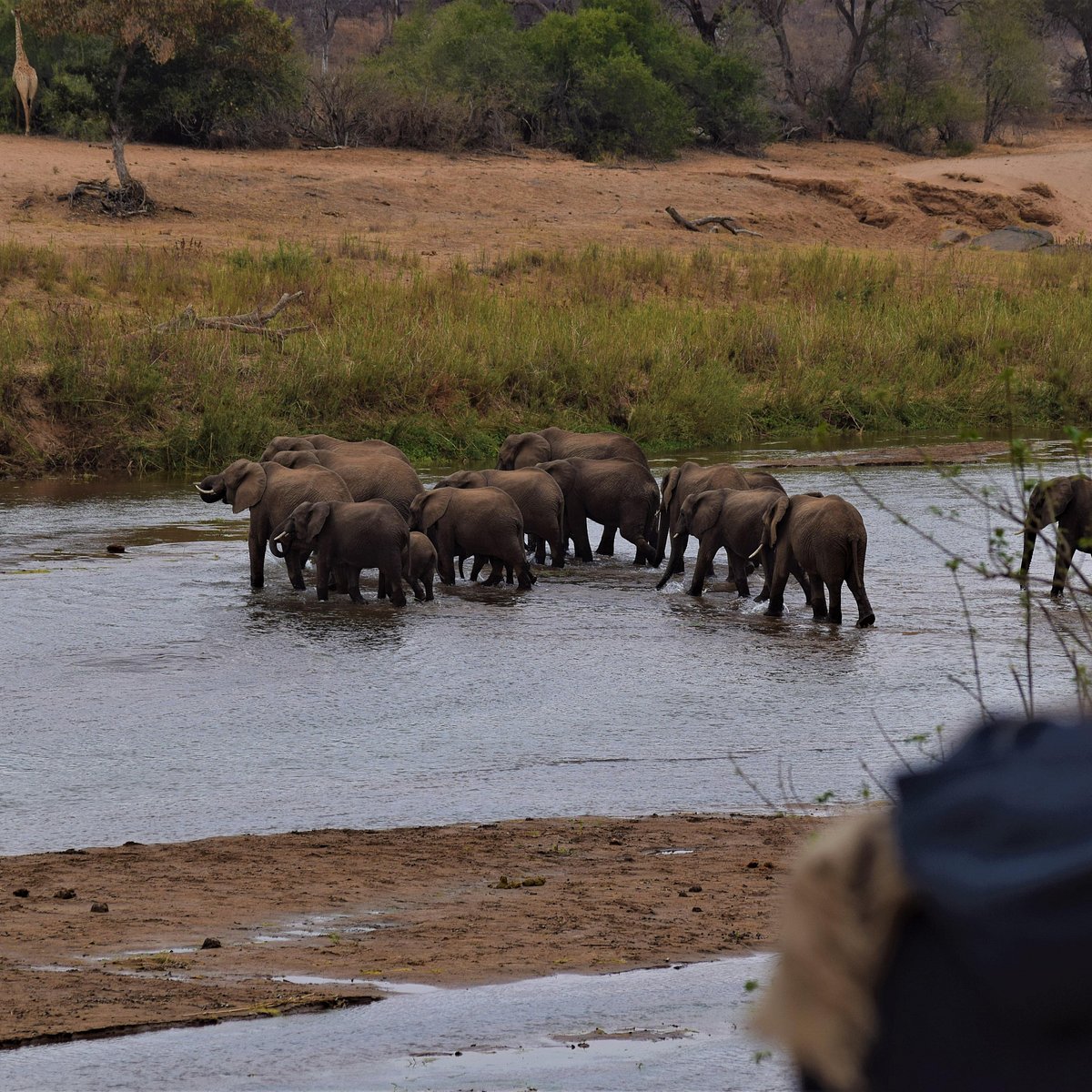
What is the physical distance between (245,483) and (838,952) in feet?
39.9

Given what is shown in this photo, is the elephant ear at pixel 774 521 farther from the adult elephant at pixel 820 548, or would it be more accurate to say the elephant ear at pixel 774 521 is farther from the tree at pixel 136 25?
the tree at pixel 136 25

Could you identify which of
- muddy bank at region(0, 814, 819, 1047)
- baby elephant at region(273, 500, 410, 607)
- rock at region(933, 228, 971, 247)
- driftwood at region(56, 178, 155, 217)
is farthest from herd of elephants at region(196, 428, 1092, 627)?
rock at region(933, 228, 971, 247)

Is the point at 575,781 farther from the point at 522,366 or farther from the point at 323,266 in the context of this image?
the point at 323,266

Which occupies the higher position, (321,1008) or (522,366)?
(321,1008)

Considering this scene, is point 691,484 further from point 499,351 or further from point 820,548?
point 499,351

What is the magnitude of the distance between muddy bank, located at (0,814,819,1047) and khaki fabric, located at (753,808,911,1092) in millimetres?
3680

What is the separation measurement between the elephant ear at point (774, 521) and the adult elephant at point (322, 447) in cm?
340

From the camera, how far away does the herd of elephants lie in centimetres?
1173

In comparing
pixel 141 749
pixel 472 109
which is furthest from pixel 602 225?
pixel 141 749

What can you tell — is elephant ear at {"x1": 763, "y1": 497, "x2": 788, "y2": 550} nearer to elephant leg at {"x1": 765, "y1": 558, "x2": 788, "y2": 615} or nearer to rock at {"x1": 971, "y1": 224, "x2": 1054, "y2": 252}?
elephant leg at {"x1": 765, "y1": 558, "x2": 788, "y2": 615}

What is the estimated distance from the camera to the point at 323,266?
26.0 m

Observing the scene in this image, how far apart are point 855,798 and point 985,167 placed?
141 feet

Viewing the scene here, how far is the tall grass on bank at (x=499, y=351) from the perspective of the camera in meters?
19.8

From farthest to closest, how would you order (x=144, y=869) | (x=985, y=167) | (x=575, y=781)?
(x=985, y=167), (x=575, y=781), (x=144, y=869)
